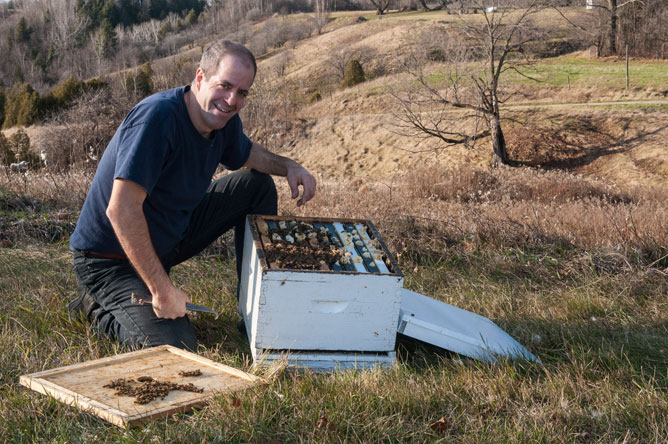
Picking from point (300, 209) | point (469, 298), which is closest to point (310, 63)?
point (300, 209)

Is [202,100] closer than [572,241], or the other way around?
[202,100]

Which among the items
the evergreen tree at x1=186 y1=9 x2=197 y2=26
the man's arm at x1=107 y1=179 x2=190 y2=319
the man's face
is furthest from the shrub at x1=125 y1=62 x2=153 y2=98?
the evergreen tree at x1=186 y1=9 x2=197 y2=26

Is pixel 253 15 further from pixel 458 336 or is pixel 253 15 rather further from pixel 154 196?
pixel 458 336

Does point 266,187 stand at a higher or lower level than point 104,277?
higher

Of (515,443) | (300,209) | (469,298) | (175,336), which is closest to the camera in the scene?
(515,443)

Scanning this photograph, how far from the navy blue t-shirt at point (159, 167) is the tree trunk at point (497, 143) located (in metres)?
14.1

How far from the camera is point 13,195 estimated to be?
6238 millimetres

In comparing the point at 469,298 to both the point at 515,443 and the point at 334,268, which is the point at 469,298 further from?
the point at 515,443

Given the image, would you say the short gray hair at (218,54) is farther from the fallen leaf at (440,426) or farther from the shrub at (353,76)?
the shrub at (353,76)

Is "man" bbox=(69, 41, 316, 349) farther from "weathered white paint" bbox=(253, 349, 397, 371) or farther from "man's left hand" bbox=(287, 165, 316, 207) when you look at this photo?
"weathered white paint" bbox=(253, 349, 397, 371)

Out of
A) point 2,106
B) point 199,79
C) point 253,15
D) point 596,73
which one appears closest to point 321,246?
point 199,79

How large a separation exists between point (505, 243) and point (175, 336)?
308 cm

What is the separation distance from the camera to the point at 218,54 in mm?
3068

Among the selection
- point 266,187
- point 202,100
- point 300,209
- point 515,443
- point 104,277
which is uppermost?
point 202,100
